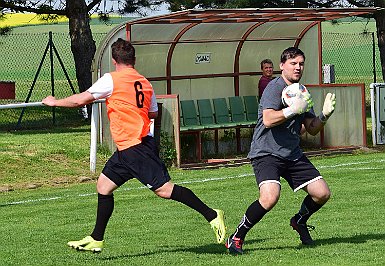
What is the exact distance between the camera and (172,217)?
1327 centimetres

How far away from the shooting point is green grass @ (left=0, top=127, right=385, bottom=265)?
10.1 metres

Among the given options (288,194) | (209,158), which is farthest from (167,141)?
(288,194)

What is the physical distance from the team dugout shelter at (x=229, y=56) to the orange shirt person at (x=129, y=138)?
10.4m

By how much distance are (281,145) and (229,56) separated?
13.8 m

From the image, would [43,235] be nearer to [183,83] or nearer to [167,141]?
[167,141]

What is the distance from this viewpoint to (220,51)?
2344 centimetres

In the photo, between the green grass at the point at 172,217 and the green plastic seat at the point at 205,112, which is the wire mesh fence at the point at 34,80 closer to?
the green plastic seat at the point at 205,112

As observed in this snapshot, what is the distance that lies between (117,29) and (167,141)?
2.35 metres

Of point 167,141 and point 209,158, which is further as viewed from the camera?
point 209,158

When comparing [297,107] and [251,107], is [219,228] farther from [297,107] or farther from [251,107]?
[251,107]

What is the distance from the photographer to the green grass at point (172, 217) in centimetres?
1008

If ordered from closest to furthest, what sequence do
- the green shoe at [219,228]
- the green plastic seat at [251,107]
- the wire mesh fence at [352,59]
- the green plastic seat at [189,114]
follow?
1. the green shoe at [219,228]
2. the green plastic seat at [189,114]
3. the green plastic seat at [251,107]
4. the wire mesh fence at [352,59]

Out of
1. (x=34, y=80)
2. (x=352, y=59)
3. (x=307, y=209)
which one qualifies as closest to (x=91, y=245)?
(x=307, y=209)

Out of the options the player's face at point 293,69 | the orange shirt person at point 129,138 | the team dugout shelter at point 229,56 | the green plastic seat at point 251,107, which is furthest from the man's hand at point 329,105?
the green plastic seat at point 251,107
